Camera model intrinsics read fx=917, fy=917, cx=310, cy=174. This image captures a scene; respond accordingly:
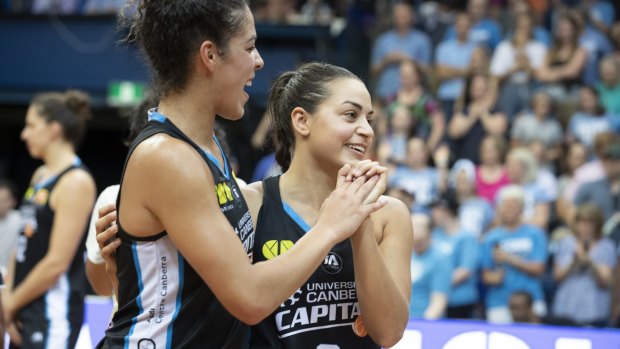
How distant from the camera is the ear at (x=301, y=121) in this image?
3.21m

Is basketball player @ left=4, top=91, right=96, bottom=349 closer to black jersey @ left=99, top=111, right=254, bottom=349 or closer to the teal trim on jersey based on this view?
the teal trim on jersey

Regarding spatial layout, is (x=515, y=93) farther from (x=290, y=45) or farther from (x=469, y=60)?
(x=290, y=45)

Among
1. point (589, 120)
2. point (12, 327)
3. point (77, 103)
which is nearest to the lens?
point (12, 327)

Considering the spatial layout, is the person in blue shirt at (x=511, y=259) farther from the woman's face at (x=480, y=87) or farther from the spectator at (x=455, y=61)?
the spectator at (x=455, y=61)

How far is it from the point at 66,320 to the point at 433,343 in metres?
2.08

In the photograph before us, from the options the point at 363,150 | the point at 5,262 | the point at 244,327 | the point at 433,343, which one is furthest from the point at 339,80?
the point at 5,262

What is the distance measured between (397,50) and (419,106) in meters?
1.38

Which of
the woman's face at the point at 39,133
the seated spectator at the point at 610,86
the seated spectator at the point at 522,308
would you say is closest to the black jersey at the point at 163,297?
the woman's face at the point at 39,133

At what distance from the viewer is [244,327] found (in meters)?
2.78

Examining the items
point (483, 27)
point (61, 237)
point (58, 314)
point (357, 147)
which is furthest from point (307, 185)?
point (483, 27)

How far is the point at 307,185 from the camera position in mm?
3242

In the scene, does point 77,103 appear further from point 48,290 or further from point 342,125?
point 342,125

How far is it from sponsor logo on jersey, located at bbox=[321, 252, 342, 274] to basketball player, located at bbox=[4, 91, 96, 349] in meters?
2.52

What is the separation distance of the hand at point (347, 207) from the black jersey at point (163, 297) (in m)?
0.30
